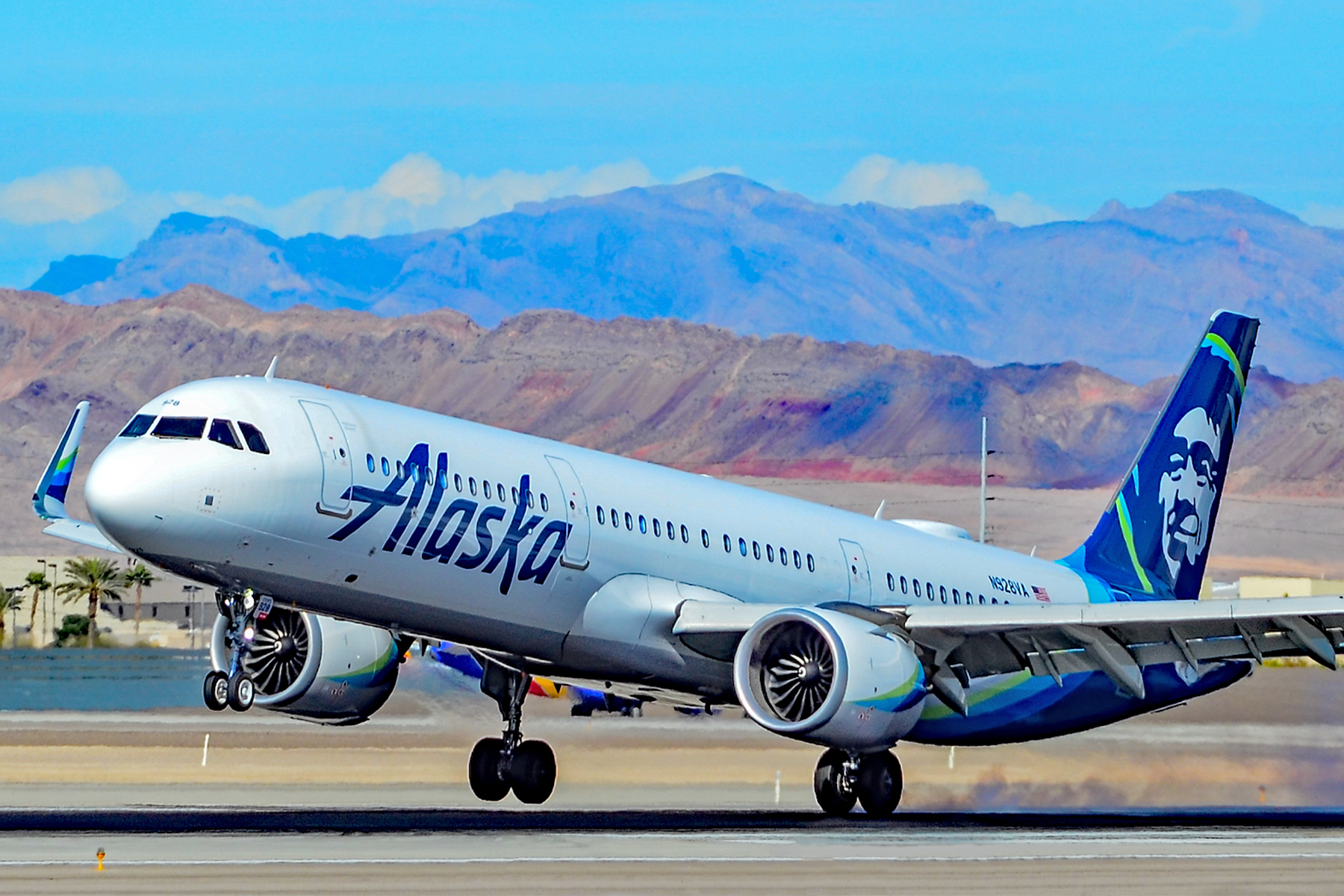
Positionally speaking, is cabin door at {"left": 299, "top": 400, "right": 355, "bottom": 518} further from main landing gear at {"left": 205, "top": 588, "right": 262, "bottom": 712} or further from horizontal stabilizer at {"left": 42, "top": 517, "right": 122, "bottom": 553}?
horizontal stabilizer at {"left": 42, "top": 517, "right": 122, "bottom": 553}

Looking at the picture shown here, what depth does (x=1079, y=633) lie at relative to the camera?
27.9 meters

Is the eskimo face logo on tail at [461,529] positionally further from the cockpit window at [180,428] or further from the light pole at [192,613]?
the light pole at [192,613]

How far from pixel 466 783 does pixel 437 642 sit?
1088 cm

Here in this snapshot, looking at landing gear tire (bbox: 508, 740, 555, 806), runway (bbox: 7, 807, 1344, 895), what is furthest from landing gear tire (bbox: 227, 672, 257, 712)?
landing gear tire (bbox: 508, 740, 555, 806)

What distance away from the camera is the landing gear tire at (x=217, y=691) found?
22.7 m

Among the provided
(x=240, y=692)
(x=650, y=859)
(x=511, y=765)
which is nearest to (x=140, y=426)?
(x=240, y=692)

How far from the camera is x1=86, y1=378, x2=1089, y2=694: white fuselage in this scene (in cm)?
2295

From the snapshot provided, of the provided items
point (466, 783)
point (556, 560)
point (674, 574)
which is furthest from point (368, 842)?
point (466, 783)

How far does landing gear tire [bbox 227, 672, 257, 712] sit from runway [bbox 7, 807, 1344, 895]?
1.53m

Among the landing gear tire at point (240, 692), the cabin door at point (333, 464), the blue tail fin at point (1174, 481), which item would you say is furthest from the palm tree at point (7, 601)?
the landing gear tire at point (240, 692)

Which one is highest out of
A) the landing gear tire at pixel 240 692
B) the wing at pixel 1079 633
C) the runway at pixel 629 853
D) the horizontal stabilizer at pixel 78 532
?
the horizontal stabilizer at pixel 78 532

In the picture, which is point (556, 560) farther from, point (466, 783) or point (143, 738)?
point (143, 738)

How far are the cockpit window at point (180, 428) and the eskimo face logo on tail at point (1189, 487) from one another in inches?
788

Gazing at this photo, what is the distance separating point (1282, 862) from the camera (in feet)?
72.2
